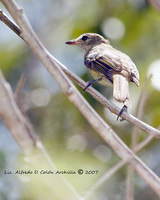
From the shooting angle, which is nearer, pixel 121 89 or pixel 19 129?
pixel 19 129

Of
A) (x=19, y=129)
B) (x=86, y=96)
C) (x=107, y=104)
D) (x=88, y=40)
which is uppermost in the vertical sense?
(x=19, y=129)

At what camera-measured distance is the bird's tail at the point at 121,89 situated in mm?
3279

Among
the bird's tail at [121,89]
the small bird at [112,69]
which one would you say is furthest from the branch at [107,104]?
the small bird at [112,69]

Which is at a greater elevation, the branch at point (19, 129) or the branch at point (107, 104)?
the branch at point (19, 129)

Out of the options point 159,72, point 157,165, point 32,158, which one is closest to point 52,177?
point 32,158

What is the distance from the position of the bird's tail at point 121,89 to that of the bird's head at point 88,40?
1.37m

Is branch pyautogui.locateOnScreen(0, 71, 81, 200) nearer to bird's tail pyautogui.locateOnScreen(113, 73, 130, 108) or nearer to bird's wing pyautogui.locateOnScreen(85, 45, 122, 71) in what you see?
bird's tail pyautogui.locateOnScreen(113, 73, 130, 108)

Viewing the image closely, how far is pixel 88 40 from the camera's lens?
506cm

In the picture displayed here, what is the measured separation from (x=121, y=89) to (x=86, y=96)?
4.34ft

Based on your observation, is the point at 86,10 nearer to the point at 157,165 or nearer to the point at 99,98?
the point at 157,165

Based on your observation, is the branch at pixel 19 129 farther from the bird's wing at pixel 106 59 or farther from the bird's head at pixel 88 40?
the bird's head at pixel 88 40

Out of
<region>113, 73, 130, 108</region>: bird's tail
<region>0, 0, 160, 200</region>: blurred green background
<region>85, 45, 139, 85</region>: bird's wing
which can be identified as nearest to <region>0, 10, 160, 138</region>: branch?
<region>113, 73, 130, 108</region>: bird's tail

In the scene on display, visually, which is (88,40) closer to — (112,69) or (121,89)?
(112,69)

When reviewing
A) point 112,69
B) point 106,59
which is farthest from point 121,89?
point 106,59
